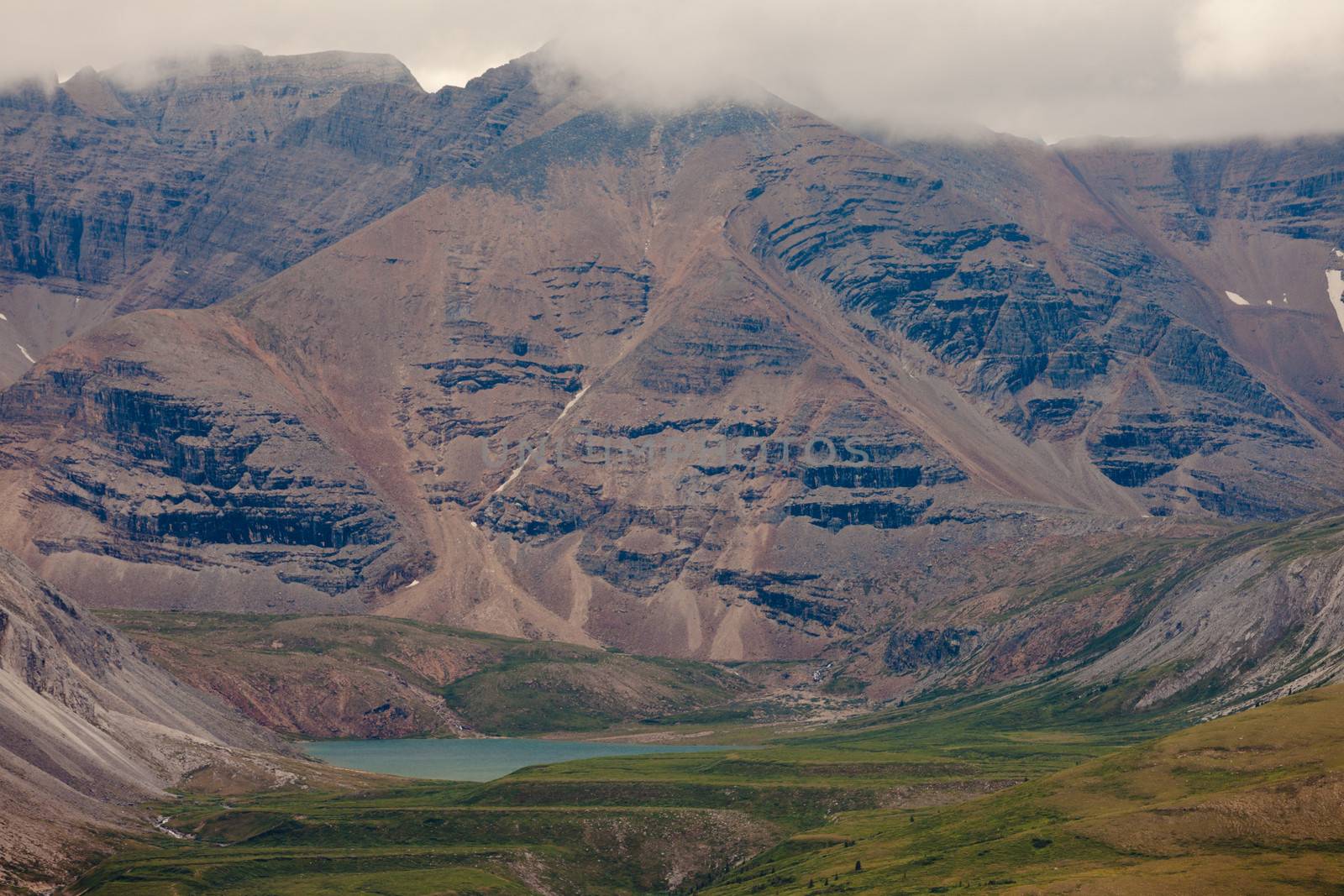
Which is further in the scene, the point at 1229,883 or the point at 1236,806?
the point at 1236,806

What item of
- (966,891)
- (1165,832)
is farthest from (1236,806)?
(966,891)

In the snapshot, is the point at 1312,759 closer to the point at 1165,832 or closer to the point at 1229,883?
the point at 1165,832

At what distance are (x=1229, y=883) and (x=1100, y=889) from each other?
1139 centimetres

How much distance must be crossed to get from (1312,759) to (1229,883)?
100 feet

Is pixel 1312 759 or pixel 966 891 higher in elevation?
pixel 1312 759

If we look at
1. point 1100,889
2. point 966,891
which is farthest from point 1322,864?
point 966,891

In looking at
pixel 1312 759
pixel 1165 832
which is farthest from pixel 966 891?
pixel 1312 759

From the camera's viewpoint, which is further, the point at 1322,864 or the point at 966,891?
the point at 966,891

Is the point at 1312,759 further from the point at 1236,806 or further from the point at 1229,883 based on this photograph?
the point at 1229,883

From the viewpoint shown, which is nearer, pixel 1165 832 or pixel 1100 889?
pixel 1100 889

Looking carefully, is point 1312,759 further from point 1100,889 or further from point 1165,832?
point 1100,889

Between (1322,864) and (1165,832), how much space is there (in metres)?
22.9

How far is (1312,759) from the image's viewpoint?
200m

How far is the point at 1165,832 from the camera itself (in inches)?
7692
